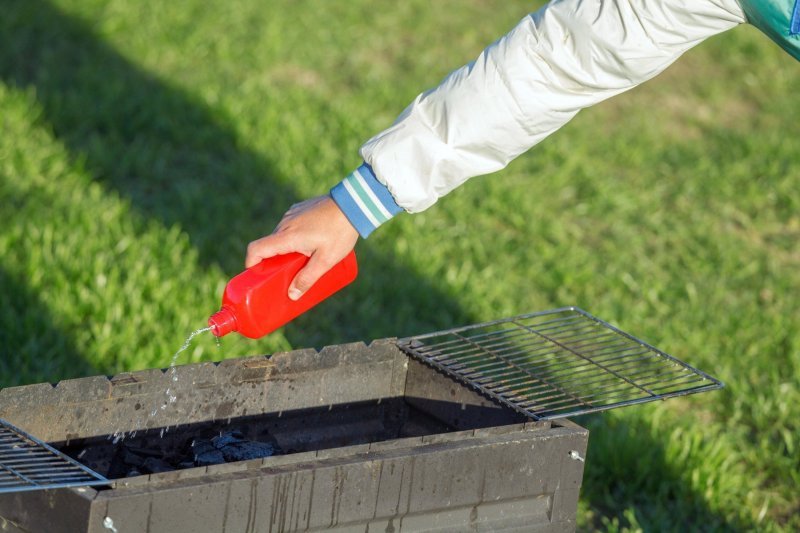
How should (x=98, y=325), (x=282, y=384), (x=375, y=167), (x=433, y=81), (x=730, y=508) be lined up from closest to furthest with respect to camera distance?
1. (x=375, y=167)
2. (x=282, y=384)
3. (x=730, y=508)
4. (x=98, y=325)
5. (x=433, y=81)

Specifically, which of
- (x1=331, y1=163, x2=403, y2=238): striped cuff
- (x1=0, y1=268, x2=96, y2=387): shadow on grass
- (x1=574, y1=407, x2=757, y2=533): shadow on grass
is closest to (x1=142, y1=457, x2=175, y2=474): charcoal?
(x1=331, y1=163, x2=403, y2=238): striped cuff

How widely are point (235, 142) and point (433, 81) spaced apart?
1.47 m

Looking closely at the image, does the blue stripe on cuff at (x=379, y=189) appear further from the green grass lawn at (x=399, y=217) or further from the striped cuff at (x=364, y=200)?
the green grass lawn at (x=399, y=217)

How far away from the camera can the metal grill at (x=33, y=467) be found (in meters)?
1.89

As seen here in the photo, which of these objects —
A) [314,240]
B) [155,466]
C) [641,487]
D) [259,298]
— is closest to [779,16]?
[314,240]

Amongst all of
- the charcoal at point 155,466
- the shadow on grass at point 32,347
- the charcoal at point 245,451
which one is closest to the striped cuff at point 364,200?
the charcoal at point 245,451

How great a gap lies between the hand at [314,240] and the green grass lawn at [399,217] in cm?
124

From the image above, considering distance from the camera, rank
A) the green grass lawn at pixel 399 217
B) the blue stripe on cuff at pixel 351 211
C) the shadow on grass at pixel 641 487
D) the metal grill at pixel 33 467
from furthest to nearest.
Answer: the green grass lawn at pixel 399 217, the shadow on grass at pixel 641 487, the blue stripe on cuff at pixel 351 211, the metal grill at pixel 33 467

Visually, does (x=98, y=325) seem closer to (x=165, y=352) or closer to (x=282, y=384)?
(x=165, y=352)

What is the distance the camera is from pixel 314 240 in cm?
233

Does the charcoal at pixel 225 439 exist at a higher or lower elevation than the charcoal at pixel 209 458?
higher

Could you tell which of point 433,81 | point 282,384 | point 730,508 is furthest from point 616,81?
point 433,81

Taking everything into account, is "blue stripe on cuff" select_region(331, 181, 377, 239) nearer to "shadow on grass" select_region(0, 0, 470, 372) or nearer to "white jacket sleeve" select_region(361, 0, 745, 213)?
"white jacket sleeve" select_region(361, 0, 745, 213)

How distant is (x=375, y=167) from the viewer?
227 centimetres
